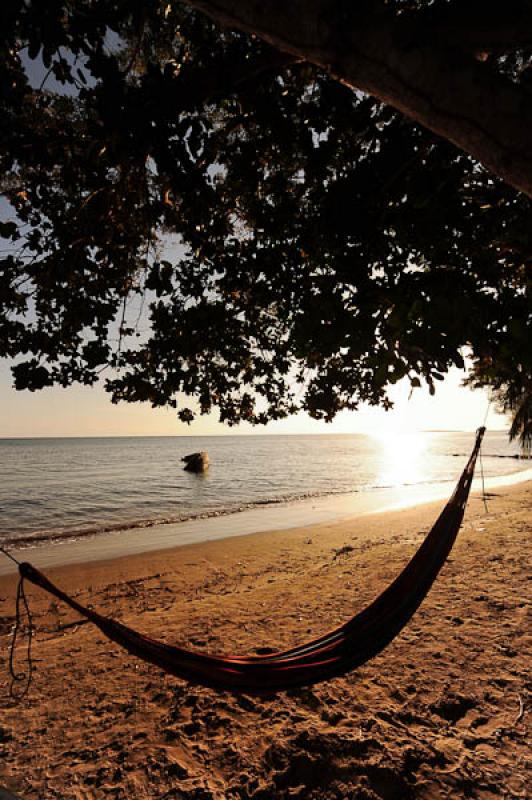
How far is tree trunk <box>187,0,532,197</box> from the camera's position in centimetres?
135

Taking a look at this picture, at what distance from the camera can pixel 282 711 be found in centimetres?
316

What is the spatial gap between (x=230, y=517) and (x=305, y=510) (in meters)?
2.63

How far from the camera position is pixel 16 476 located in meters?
26.7

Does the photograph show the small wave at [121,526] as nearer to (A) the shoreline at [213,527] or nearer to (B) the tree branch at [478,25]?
(A) the shoreline at [213,527]

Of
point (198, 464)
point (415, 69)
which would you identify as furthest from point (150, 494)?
point (415, 69)

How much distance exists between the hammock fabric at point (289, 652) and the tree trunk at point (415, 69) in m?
2.67

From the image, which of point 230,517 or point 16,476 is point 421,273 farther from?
point 16,476

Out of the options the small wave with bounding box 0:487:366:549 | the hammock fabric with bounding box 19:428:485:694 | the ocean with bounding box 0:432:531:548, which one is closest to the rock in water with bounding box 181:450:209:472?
the ocean with bounding box 0:432:531:548

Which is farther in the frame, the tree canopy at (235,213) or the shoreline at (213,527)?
the shoreline at (213,527)

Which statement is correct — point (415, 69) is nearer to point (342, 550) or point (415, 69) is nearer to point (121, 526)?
point (342, 550)

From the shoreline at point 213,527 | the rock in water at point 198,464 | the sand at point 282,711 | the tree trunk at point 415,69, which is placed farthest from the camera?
the rock in water at point 198,464

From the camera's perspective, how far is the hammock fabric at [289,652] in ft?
8.70

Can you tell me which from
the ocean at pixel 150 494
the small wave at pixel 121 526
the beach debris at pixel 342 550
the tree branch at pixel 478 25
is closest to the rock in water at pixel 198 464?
the ocean at pixel 150 494

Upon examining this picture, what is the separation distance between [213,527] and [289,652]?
9.35 meters
